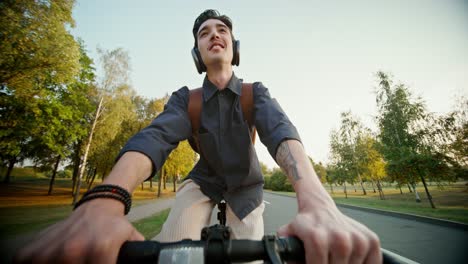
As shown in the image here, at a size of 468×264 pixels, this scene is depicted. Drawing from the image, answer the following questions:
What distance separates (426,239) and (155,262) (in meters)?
8.26

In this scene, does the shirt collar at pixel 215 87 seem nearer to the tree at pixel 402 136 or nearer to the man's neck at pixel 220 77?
the man's neck at pixel 220 77

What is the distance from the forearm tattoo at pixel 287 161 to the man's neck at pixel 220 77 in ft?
3.44

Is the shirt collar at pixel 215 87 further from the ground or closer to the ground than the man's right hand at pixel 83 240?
further from the ground

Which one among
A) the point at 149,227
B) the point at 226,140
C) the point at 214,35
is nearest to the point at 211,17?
the point at 214,35

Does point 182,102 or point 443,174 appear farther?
point 443,174

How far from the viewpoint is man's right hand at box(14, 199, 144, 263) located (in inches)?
24.3

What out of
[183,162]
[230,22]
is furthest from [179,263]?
[183,162]

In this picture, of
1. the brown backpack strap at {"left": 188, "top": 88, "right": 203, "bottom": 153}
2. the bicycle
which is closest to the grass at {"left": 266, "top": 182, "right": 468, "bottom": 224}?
the brown backpack strap at {"left": 188, "top": 88, "right": 203, "bottom": 153}

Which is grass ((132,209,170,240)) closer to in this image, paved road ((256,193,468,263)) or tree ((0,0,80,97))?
paved road ((256,193,468,263))

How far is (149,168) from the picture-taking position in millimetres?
1157

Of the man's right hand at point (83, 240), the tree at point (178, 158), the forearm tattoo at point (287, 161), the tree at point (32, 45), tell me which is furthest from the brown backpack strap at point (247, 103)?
the tree at point (178, 158)

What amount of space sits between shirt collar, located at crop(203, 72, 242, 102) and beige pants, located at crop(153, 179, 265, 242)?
93 cm

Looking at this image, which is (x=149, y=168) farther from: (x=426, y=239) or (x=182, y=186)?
(x=426, y=239)

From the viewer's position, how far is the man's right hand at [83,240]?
0.62 metres
